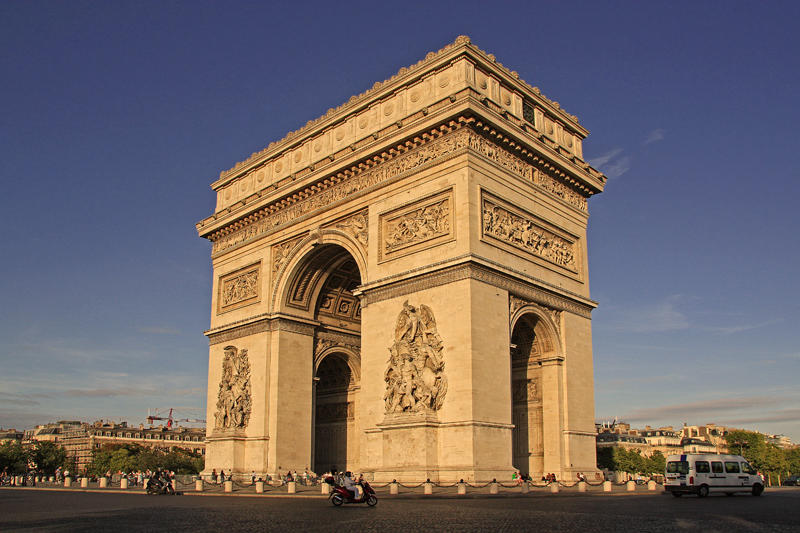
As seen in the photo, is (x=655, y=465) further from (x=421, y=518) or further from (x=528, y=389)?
(x=421, y=518)

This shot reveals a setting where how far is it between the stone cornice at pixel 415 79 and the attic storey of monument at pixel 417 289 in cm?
8

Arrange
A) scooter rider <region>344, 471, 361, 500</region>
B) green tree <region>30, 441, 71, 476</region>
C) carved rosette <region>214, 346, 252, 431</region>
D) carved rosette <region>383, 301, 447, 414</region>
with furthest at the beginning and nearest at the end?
green tree <region>30, 441, 71, 476</region> → carved rosette <region>214, 346, 252, 431</region> → carved rosette <region>383, 301, 447, 414</region> → scooter rider <region>344, 471, 361, 500</region>

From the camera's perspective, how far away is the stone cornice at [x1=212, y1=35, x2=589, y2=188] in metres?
24.8

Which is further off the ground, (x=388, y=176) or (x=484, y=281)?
(x=388, y=176)

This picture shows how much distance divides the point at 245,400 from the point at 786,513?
20.6 meters

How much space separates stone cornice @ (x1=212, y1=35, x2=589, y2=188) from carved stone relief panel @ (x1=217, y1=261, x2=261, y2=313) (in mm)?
4927

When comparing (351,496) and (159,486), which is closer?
(351,496)

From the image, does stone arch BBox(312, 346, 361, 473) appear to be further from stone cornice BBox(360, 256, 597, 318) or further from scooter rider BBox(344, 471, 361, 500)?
scooter rider BBox(344, 471, 361, 500)

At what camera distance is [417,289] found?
79.0 feet

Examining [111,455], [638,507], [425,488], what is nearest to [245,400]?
[425,488]

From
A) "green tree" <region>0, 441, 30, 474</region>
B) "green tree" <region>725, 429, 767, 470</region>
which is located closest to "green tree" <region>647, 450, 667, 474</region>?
"green tree" <region>725, 429, 767, 470</region>

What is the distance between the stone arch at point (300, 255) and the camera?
28000 millimetres

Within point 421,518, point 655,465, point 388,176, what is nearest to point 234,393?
point 388,176

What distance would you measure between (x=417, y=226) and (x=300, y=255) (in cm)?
688
